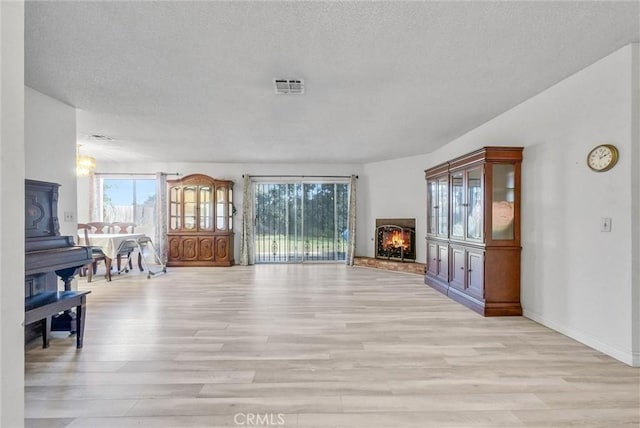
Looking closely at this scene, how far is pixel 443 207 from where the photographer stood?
503 cm

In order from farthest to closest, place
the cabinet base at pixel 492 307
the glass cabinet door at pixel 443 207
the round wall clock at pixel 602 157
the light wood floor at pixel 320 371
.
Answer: the glass cabinet door at pixel 443 207 → the cabinet base at pixel 492 307 → the round wall clock at pixel 602 157 → the light wood floor at pixel 320 371

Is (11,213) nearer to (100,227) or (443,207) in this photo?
(443,207)

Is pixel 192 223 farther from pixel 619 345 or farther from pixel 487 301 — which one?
pixel 619 345

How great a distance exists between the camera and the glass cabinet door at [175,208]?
734 centimetres

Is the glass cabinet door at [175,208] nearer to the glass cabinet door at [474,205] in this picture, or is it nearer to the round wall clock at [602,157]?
the glass cabinet door at [474,205]

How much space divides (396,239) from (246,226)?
3.63 m

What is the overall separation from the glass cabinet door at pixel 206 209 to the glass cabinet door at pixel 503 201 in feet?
19.4

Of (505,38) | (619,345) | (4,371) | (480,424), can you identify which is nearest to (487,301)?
(619,345)

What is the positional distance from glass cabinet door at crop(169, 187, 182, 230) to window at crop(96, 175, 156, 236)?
0.80 metres

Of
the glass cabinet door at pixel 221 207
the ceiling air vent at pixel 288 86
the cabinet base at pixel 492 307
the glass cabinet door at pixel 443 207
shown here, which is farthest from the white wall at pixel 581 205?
the glass cabinet door at pixel 221 207

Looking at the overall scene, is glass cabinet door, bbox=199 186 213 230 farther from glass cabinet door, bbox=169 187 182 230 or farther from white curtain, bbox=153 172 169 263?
white curtain, bbox=153 172 169 263

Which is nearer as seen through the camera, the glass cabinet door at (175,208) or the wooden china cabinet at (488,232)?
the wooden china cabinet at (488,232)

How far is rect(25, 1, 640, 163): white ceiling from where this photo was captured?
205cm

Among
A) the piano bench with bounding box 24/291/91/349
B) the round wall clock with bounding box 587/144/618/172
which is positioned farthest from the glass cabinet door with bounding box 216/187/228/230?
the round wall clock with bounding box 587/144/618/172
